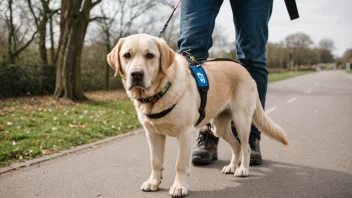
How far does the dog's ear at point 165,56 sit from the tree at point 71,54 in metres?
9.37

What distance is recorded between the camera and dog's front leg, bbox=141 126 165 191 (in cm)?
297

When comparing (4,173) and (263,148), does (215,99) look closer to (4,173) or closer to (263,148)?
(263,148)

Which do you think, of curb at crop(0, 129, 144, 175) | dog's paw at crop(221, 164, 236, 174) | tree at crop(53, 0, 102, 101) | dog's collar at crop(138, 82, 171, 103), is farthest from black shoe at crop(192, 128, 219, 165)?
tree at crop(53, 0, 102, 101)

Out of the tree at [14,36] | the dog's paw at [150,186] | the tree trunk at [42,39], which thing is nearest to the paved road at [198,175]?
the dog's paw at [150,186]

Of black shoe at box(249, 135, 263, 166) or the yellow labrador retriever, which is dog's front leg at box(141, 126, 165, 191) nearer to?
the yellow labrador retriever

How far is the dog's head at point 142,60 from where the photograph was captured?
2.77 metres

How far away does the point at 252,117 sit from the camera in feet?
→ 12.5

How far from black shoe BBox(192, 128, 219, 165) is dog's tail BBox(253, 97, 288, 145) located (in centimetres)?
57

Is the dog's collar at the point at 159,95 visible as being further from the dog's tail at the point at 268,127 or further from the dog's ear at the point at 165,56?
the dog's tail at the point at 268,127

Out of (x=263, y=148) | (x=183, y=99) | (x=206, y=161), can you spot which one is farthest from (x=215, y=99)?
(x=263, y=148)

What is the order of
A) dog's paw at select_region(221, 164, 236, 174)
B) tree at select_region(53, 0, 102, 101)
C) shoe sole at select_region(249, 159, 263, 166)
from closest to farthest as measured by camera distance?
dog's paw at select_region(221, 164, 236, 174) → shoe sole at select_region(249, 159, 263, 166) → tree at select_region(53, 0, 102, 101)

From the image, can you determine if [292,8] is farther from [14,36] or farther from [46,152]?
[14,36]

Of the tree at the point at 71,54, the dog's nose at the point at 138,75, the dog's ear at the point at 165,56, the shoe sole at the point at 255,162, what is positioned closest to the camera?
the dog's nose at the point at 138,75

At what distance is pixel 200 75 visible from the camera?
3221mm
